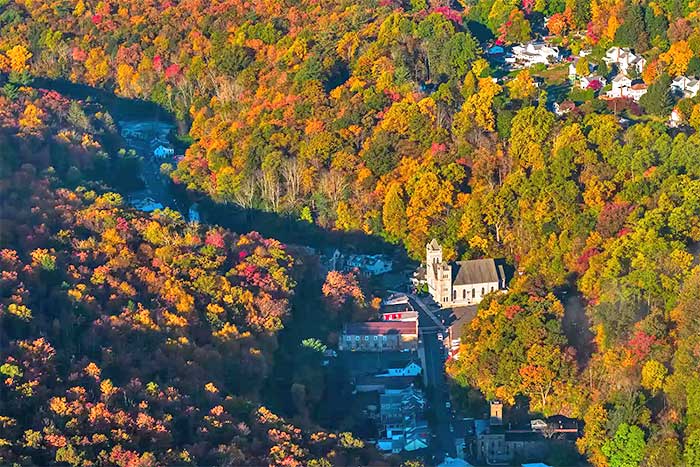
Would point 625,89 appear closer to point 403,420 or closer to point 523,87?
point 523,87

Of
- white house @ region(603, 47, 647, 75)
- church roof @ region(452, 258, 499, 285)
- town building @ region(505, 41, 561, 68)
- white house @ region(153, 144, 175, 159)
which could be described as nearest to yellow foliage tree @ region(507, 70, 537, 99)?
white house @ region(603, 47, 647, 75)

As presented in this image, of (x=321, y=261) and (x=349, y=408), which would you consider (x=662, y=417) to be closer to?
(x=349, y=408)

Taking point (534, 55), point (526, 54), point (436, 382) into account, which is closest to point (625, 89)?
point (534, 55)

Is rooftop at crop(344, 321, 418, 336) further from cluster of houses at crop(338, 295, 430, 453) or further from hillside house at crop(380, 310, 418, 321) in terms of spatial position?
hillside house at crop(380, 310, 418, 321)

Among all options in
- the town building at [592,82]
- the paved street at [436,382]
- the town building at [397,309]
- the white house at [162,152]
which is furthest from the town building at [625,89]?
the white house at [162,152]

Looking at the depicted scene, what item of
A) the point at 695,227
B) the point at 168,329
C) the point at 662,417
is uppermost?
the point at 695,227

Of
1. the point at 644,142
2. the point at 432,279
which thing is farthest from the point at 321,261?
the point at 644,142

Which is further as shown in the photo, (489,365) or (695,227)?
(695,227)
